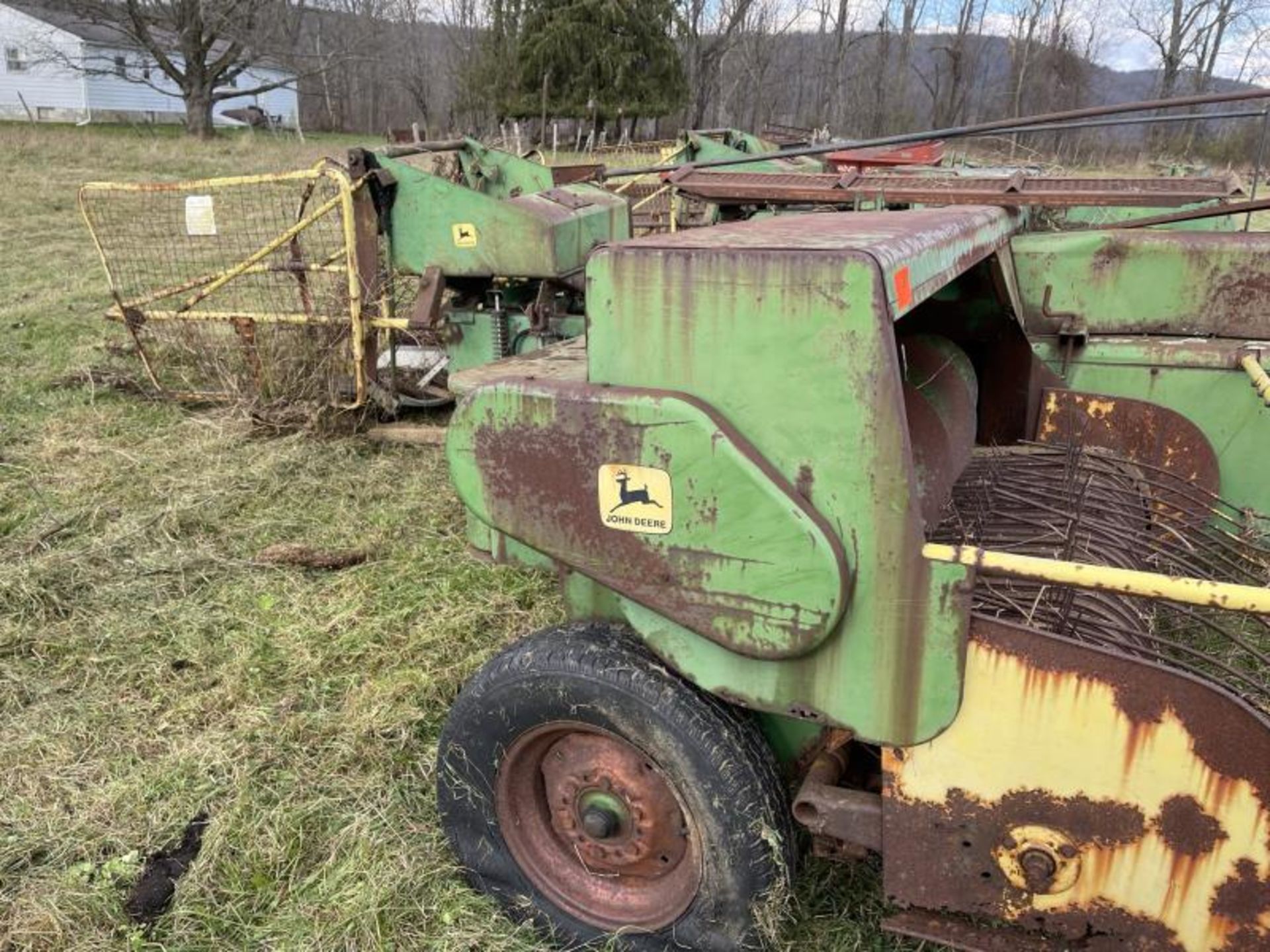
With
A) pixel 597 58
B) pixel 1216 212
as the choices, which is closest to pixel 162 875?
pixel 1216 212

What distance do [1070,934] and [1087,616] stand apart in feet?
2.46

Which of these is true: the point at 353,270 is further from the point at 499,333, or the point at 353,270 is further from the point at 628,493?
the point at 628,493

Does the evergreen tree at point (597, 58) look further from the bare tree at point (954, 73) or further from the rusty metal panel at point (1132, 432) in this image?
the rusty metal panel at point (1132, 432)

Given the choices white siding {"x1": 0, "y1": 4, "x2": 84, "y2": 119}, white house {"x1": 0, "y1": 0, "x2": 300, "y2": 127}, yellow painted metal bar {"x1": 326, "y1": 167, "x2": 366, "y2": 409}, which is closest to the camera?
yellow painted metal bar {"x1": 326, "y1": 167, "x2": 366, "y2": 409}

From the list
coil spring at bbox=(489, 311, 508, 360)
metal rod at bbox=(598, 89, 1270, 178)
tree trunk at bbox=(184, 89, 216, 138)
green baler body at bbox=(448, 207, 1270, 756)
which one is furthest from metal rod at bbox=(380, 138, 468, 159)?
tree trunk at bbox=(184, 89, 216, 138)

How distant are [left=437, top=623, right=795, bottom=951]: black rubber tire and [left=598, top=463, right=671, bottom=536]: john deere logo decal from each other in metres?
0.35

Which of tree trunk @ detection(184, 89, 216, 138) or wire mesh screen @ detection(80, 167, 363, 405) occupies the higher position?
tree trunk @ detection(184, 89, 216, 138)

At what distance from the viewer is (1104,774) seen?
173 centimetres

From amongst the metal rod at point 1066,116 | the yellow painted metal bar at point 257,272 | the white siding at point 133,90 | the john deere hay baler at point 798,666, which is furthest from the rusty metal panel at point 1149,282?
the white siding at point 133,90

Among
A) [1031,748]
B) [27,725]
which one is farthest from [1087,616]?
[27,725]

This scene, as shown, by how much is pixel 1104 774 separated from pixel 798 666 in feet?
1.80

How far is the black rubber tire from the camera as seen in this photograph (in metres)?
2.05

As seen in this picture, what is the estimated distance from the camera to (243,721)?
3.25 metres

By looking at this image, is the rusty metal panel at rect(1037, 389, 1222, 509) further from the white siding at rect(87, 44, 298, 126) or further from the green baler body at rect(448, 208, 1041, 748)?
the white siding at rect(87, 44, 298, 126)
